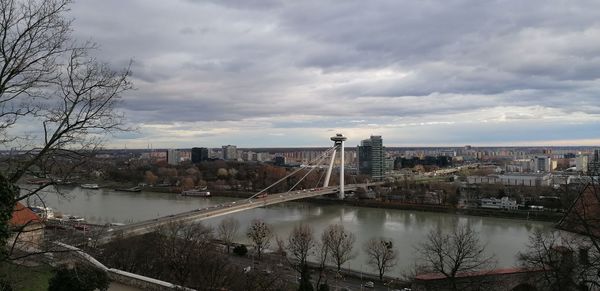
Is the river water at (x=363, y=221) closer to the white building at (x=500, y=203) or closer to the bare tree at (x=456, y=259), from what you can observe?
the bare tree at (x=456, y=259)

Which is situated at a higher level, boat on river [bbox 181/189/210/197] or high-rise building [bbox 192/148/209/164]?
high-rise building [bbox 192/148/209/164]

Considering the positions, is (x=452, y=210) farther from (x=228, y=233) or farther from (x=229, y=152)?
(x=229, y=152)

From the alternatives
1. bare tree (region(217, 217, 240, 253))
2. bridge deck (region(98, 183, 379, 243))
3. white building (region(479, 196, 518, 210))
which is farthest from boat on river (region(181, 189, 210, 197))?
white building (region(479, 196, 518, 210))

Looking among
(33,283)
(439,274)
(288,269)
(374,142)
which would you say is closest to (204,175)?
(374,142)

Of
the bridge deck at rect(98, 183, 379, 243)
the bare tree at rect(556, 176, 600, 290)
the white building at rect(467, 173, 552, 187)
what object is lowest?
the bridge deck at rect(98, 183, 379, 243)

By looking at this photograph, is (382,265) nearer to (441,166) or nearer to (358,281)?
(358,281)

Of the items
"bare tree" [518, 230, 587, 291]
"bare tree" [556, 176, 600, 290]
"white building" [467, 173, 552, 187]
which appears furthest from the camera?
"white building" [467, 173, 552, 187]

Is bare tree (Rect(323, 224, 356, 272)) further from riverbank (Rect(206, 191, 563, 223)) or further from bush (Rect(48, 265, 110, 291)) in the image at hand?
riverbank (Rect(206, 191, 563, 223))
